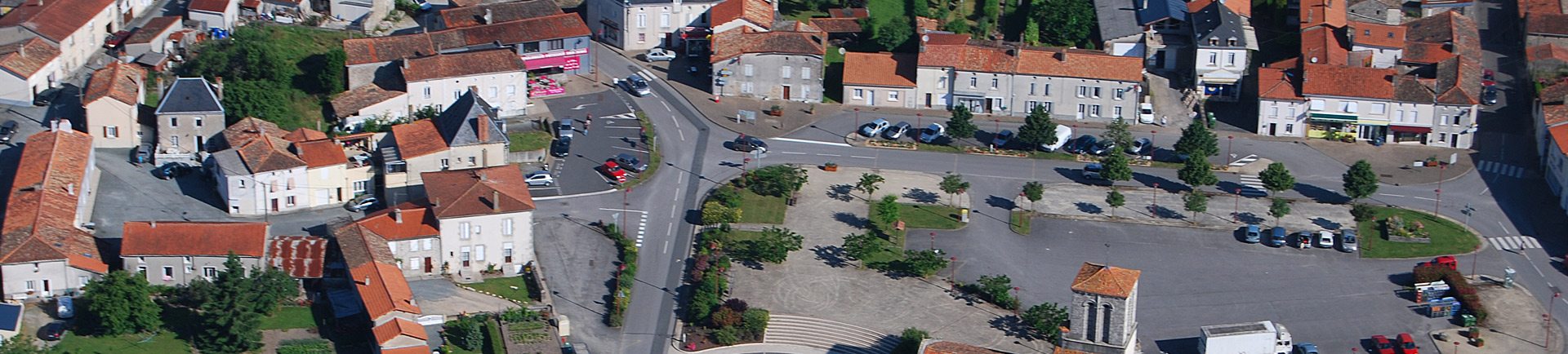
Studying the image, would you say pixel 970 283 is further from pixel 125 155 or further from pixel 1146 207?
pixel 125 155

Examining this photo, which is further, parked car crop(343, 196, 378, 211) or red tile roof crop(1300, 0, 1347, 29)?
red tile roof crop(1300, 0, 1347, 29)

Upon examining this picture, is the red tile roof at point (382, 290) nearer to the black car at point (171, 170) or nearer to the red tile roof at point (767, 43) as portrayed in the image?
the black car at point (171, 170)

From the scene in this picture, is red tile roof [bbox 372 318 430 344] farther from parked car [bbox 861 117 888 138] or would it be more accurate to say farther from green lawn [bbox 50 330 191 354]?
parked car [bbox 861 117 888 138]

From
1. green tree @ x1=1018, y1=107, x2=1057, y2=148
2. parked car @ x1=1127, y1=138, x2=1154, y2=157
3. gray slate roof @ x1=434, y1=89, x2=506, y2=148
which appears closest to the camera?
gray slate roof @ x1=434, y1=89, x2=506, y2=148

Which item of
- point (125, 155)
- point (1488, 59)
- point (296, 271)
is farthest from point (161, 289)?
point (1488, 59)

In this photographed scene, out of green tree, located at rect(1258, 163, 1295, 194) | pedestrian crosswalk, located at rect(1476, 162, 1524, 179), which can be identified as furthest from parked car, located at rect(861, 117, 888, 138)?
pedestrian crosswalk, located at rect(1476, 162, 1524, 179)

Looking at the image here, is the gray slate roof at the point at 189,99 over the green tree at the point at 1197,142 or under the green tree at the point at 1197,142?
over

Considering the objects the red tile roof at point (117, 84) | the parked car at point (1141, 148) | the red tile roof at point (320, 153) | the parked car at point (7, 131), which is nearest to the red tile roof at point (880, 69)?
the parked car at point (1141, 148)
